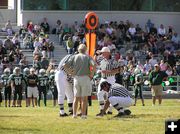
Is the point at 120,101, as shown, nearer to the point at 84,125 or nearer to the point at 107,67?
the point at 107,67

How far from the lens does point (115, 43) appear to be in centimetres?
4191

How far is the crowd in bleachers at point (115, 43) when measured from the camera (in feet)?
119

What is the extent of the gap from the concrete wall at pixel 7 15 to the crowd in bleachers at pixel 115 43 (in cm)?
241

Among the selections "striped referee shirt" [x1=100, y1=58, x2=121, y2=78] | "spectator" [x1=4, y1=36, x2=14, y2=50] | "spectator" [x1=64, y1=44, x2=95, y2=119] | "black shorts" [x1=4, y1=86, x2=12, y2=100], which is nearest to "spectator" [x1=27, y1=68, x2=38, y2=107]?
"black shorts" [x1=4, y1=86, x2=12, y2=100]

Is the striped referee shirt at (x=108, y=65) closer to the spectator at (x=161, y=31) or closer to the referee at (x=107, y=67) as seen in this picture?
the referee at (x=107, y=67)

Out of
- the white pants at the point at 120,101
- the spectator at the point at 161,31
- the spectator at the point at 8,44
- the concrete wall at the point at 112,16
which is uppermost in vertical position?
the concrete wall at the point at 112,16

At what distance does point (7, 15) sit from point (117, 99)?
28840 millimetres

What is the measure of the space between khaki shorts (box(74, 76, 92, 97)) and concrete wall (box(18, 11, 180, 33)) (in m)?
28.6

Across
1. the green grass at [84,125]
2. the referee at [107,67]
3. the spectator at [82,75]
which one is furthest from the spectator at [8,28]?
the spectator at [82,75]

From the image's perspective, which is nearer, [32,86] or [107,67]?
[107,67]

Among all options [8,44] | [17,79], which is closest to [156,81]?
[17,79]

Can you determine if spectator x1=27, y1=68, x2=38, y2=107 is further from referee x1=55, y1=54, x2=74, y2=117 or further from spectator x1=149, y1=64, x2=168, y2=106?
referee x1=55, y1=54, x2=74, y2=117

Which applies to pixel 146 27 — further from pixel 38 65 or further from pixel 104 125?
pixel 104 125

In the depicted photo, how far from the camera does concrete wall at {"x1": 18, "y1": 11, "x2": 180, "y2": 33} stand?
4406 centimetres
